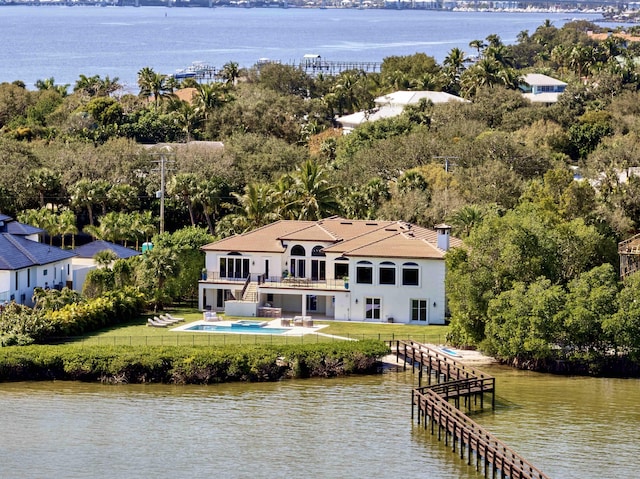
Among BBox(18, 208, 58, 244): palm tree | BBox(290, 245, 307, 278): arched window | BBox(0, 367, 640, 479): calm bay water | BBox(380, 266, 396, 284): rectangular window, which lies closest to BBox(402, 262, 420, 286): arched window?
BBox(380, 266, 396, 284): rectangular window

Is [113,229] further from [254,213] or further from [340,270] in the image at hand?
[340,270]

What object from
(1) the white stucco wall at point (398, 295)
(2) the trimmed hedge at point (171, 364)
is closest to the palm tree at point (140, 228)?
(1) the white stucco wall at point (398, 295)

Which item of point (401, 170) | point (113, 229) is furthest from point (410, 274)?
point (401, 170)

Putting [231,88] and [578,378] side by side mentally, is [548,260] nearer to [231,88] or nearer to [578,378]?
[578,378]

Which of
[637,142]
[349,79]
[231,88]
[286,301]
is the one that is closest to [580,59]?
[349,79]

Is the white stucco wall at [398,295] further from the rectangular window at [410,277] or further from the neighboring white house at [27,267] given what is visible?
the neighboring white house at [27,267]

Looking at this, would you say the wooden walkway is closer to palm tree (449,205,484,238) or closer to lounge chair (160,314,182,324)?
lounge chair (160,314,182,324)
